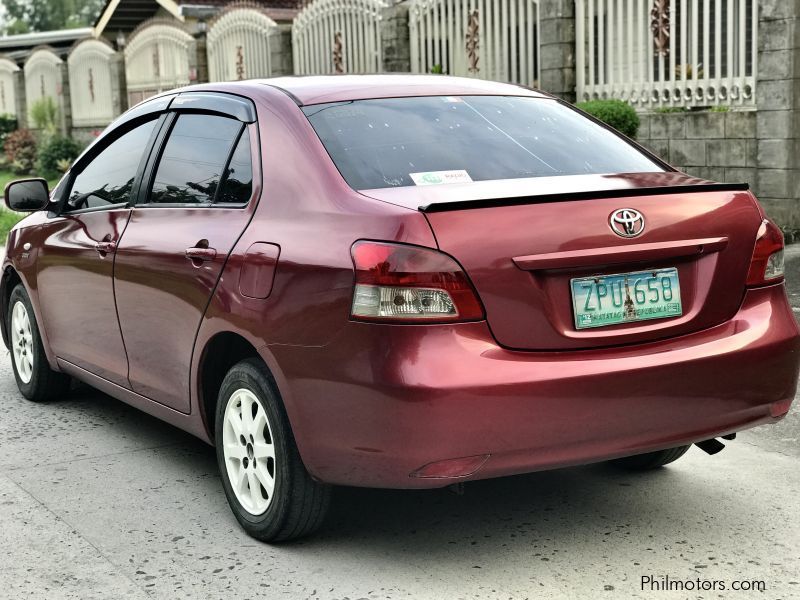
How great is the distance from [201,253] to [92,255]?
1.21 metres

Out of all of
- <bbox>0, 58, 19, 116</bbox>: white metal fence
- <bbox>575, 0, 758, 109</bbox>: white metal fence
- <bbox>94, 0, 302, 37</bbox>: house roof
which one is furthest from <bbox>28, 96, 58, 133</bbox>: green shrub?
<bbox>575, 0, 758, 109</bbox>: white metal fence

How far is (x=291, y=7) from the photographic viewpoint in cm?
3212

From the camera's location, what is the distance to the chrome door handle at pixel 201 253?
14.5ft

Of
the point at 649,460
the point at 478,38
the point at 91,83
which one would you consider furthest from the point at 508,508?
the point at 91,83

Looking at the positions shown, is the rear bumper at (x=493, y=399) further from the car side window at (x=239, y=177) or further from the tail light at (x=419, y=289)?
the car side window at (x=239, y=177)

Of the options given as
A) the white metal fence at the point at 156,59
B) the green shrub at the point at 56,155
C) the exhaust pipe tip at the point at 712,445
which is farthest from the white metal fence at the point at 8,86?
the exhaust pipe tip at the point at 712,445

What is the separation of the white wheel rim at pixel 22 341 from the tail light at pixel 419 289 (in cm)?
340

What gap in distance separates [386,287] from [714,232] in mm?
1137

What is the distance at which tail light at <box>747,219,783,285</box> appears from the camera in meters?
4.10

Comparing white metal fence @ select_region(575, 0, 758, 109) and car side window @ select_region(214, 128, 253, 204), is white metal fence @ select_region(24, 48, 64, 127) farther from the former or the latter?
car side window @ select_region(214, 128, 253, 204)

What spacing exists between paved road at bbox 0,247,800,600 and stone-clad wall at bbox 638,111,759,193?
5.94 metres

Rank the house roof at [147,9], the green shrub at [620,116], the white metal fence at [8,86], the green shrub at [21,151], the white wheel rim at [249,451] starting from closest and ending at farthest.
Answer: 1. the white wheel rim at [249,451]
2. the green shrub at [620,116]
3. the green shrub at [21,151]
4. the house roof at [147,9]
5. the white metal fence at [8,86]

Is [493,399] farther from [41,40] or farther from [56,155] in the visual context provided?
[41,40]

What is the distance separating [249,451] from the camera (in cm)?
430
